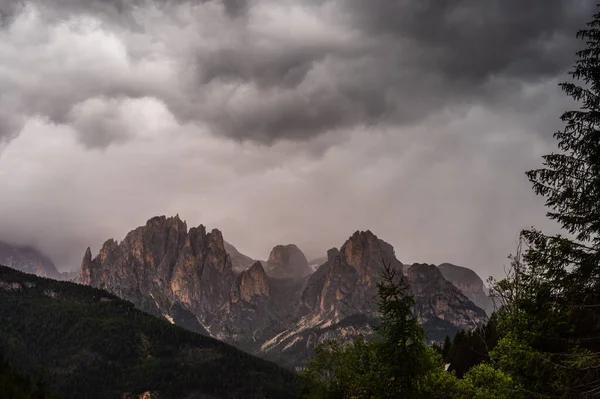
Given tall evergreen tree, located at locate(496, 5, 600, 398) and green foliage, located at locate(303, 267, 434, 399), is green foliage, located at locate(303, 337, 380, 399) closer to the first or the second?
green foliage, located at locate(303, 267, 434, 399)

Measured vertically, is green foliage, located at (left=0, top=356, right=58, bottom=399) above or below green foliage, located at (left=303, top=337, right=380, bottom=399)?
below

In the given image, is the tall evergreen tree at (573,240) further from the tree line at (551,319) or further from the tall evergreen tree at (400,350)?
the tall evergreen tree at (400,350)

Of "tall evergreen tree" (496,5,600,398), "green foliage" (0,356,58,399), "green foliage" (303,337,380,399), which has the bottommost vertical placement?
"green foliage" (0,356,58,399)

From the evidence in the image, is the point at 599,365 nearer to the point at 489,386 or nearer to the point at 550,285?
the point at 550,285

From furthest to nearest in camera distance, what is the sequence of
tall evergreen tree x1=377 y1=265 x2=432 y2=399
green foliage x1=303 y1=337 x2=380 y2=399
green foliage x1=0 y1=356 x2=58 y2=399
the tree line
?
green foliage x1=0 y1=356 x2=58 y2=399 < green foliage x1=303 y1=337 x2=380 y2=399 < tall evergreen tree x1=377 y1=265 x2=432 y2=399 < the tree line

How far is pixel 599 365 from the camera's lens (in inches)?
650

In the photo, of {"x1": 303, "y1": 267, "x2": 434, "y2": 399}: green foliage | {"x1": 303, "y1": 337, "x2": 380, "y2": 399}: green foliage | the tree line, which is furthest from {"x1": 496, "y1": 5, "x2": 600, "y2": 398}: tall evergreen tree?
{"x1": 303, "y1": 337, "x2": 380, "y2": 399}: green foliage

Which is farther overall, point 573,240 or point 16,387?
point 16,387

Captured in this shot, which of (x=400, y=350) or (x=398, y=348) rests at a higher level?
(x=398, y=348)

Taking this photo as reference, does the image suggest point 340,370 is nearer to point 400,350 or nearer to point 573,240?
point 400,350

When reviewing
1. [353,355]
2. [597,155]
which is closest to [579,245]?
[597,155]

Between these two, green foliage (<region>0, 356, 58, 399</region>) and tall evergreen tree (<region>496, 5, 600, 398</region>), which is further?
green foliage (<region>0, 356, 58, 399</region>)

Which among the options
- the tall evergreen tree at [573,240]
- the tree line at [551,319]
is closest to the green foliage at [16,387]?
the tree line at [551,319]

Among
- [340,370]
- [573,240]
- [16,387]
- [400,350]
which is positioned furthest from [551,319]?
[16,387]
